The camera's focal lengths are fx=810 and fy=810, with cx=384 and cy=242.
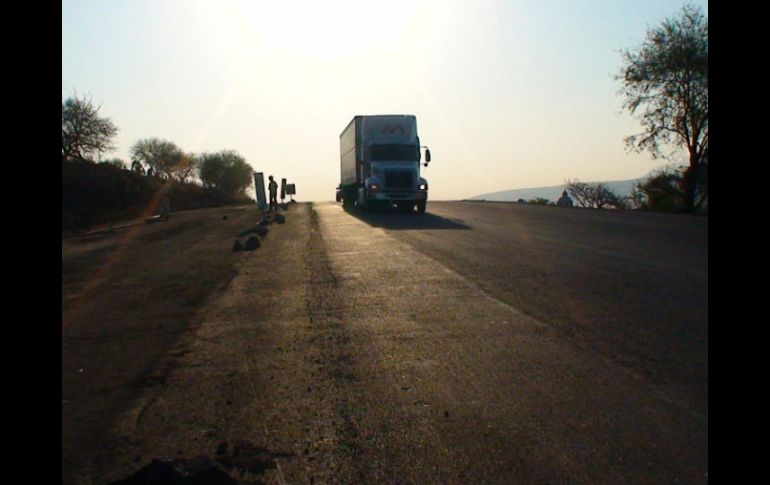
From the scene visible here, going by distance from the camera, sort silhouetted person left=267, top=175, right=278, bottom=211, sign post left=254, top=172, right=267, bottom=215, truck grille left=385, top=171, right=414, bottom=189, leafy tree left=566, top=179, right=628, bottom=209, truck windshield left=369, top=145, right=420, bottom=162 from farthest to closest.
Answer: leafy tree left=566, top=179, right=628, bottom=209 < silhouetted person left=267, top=175, right=278, bottom=211 < sign post left=254, top=172, right=267, bottom=215 < truck windshield left=369, top=145, right=420, bottom=162 < truck grille left=385, top=171, right=414, bottom=189

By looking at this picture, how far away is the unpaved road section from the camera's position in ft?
16.3

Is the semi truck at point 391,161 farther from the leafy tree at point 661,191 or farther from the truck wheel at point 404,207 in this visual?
the leafy tree at point 661,191

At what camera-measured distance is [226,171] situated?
127 m

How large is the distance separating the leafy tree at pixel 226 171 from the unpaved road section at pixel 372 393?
111400mm

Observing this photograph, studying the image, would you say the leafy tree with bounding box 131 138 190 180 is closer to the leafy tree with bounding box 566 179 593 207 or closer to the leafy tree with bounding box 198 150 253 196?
the leafy tree with bounding box 198 150 253 196

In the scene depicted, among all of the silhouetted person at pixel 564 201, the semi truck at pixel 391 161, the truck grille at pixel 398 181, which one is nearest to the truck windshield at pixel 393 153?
the semi truck at pixel 391 161

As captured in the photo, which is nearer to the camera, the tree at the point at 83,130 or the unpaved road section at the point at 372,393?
the unpaved road section at the point at 372,393

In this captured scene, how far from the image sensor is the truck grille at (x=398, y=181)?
39281mm

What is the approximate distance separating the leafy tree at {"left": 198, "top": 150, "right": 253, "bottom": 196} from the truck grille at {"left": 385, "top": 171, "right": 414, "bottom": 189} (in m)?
84.1

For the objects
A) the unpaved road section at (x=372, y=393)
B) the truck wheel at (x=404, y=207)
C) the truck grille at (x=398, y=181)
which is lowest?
the unpaved road section at (x=372, y=393)

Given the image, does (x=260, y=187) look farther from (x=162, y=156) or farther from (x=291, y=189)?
(x=162, y=156)

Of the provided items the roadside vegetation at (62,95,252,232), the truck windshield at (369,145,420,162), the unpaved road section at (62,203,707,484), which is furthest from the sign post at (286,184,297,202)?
the unpaved road section at (62,203,707,484)
